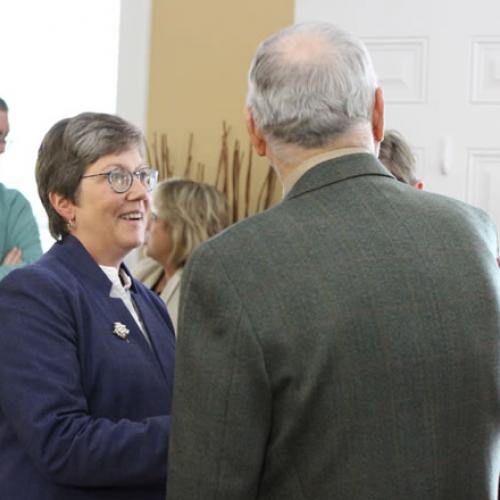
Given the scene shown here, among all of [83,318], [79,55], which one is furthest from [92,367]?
[79,55]

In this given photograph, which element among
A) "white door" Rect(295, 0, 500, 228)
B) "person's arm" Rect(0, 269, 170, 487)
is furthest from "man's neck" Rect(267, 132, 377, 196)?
"white door" Rect(295, 0, 500, 228)

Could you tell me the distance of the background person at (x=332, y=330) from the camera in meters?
1.42

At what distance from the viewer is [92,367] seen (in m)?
1.89

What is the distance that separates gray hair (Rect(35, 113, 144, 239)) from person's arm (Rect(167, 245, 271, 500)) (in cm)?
66

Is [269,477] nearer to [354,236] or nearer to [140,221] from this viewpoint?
[354,236]

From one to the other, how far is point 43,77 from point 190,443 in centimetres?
401

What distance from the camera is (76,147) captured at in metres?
2.06

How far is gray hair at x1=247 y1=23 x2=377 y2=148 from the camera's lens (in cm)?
147

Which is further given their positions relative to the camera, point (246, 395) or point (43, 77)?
point (43, 77)

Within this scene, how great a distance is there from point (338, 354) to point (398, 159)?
1.12 metres

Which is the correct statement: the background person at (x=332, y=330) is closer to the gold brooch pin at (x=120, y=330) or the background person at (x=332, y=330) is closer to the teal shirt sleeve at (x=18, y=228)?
the gold brooch pin at (x=120, y=330)

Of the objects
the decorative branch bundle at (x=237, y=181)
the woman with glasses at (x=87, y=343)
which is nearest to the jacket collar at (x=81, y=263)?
the woman with glasses at (x=87, y=343)

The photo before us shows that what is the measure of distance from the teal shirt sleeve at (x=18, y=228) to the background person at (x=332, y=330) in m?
2.18

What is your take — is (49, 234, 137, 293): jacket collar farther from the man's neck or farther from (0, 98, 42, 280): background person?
(0, 98, 42, 280): background person
